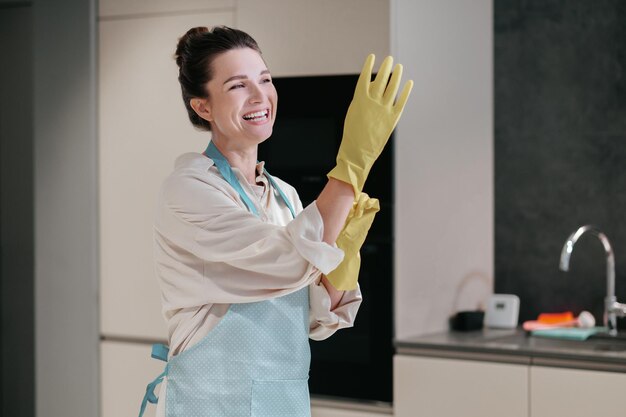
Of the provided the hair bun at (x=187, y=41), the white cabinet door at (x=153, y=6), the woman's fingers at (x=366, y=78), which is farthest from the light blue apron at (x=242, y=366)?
the white cabinet door at (x=153, y=6)

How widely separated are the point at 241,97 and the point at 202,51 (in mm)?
123

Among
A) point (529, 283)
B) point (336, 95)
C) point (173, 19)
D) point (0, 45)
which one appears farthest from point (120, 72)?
point (529, 283)

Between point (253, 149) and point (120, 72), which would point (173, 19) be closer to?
point (120, 72)

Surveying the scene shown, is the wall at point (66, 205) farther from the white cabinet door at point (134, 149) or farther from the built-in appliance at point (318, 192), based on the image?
the built-in appliance at point (318, 192)

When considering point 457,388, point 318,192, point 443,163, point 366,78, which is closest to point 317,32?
point 318,192

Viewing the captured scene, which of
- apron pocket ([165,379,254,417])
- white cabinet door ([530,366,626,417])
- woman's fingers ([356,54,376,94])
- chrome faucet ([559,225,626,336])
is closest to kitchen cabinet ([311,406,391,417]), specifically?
white cabinet door ([530,366,626,417])

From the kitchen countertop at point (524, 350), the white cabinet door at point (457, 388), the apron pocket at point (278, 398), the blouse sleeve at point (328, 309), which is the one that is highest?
the blouse sleeve at point (328, 309)

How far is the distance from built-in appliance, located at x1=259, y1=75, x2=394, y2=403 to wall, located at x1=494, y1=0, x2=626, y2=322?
845mm

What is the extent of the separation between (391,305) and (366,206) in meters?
1.33

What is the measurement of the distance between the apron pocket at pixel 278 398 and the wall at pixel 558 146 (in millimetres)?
2014

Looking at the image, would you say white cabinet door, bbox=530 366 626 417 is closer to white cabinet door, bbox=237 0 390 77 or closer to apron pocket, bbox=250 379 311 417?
white cabinet door, bbox=237 0 390 77

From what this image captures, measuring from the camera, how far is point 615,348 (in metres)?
2.86

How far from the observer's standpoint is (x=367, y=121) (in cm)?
146

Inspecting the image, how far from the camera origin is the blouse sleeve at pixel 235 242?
4.70 ft
